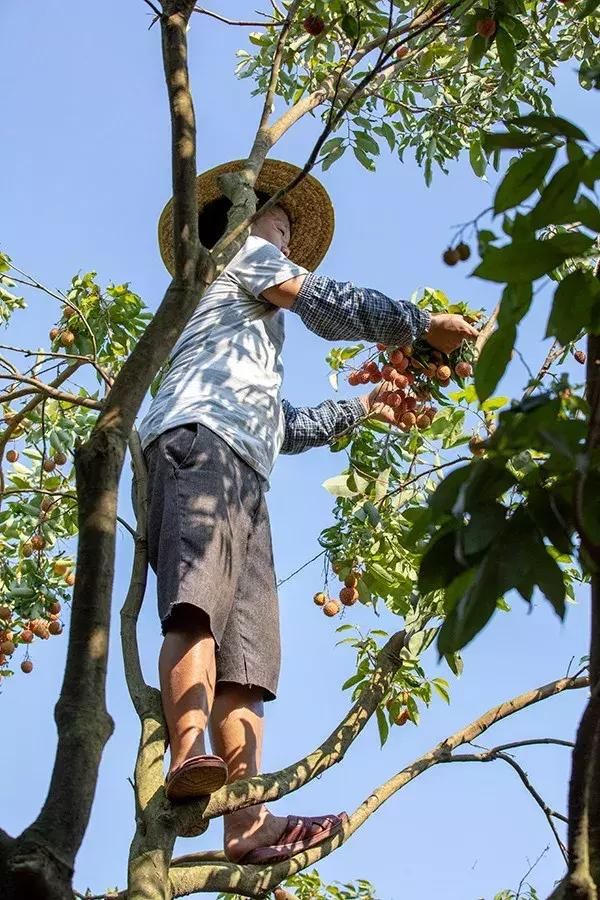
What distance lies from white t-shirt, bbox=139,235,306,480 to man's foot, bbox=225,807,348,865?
0.73 m

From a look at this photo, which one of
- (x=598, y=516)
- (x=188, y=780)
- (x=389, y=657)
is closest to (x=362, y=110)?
(x=389, y=657)

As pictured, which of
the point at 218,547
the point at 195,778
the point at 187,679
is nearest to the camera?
the point at 195,778

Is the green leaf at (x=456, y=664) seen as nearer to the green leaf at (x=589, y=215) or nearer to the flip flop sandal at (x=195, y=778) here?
the flip flop sandal at (x=195, y=778)

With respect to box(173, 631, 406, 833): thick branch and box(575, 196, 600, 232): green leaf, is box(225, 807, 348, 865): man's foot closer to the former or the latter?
box(173, 631, 406, 833): thick branch

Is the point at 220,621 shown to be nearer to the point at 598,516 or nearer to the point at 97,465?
the point at 97,465

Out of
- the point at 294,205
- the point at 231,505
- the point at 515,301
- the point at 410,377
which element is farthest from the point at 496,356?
the point at 294,205

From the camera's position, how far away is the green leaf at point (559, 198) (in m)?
1.14

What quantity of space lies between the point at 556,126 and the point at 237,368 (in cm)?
177

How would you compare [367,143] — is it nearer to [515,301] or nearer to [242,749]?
[242,749]

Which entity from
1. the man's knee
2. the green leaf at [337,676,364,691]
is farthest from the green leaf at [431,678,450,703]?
the man's knee

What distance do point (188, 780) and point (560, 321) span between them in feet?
4.18

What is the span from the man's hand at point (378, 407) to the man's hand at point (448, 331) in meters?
0.40

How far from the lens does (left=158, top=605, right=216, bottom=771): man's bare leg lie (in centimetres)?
228

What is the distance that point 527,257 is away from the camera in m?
1.10
